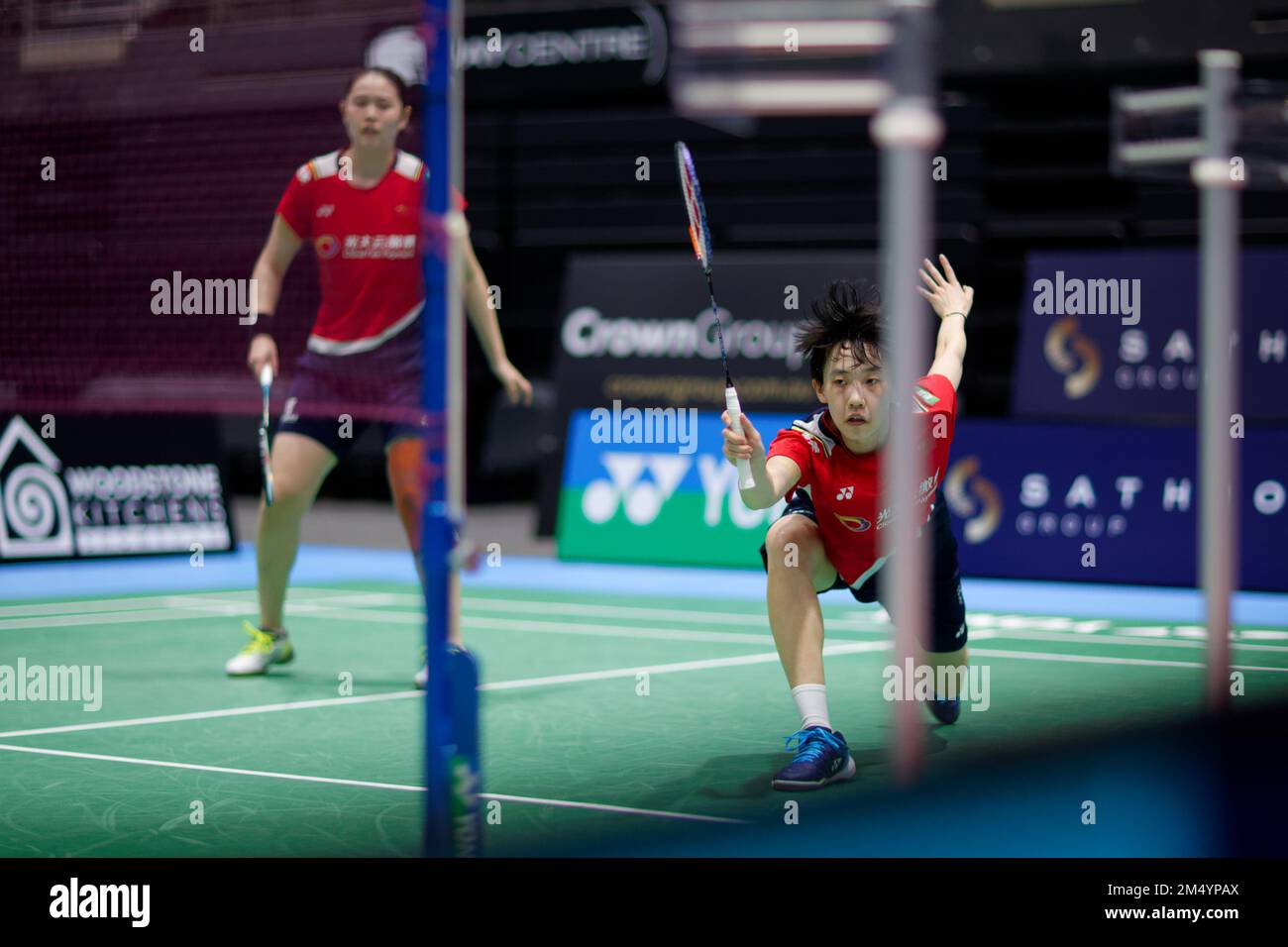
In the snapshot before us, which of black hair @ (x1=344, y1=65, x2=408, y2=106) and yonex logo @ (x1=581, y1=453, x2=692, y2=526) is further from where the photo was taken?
yonex logo @ (x1=581, y1=453, x2=692, y2=526)

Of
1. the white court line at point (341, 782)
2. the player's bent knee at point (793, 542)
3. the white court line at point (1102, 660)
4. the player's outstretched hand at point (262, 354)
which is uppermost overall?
Result: the player's outstretched hand at point (262, 354)

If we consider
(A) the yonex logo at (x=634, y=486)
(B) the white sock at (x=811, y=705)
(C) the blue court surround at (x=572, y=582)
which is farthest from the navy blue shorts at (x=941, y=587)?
(A) the yonex logo at (x=634, y=486)

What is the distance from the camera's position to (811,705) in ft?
17.3

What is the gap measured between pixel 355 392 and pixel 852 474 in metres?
2.58

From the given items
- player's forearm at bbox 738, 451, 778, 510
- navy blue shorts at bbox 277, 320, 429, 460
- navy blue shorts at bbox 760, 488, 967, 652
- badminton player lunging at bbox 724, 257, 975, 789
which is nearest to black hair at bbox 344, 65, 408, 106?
navy blue shorts at bbox 277, 320, 429, 460

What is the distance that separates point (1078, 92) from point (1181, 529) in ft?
20.3

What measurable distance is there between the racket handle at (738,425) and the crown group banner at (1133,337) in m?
6.71

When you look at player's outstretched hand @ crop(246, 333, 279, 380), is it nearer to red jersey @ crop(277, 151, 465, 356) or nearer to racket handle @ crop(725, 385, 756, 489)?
red jersey @ crop(277, 151, 465, 356)

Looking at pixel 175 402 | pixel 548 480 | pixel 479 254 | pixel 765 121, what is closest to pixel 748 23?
pixel 765 121

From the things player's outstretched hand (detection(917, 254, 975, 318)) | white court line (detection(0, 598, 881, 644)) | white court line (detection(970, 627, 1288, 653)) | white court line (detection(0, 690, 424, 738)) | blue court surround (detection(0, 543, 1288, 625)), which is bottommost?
white court line (detection(0, 690, 424, 738))

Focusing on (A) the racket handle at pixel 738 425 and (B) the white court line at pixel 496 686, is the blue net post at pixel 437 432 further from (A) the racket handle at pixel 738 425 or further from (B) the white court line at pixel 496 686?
(B) the white court line at pixel 496 686

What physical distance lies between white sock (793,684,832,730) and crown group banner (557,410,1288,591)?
4.99 m

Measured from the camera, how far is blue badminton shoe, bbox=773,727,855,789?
199 inches

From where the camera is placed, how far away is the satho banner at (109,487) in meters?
12.1
